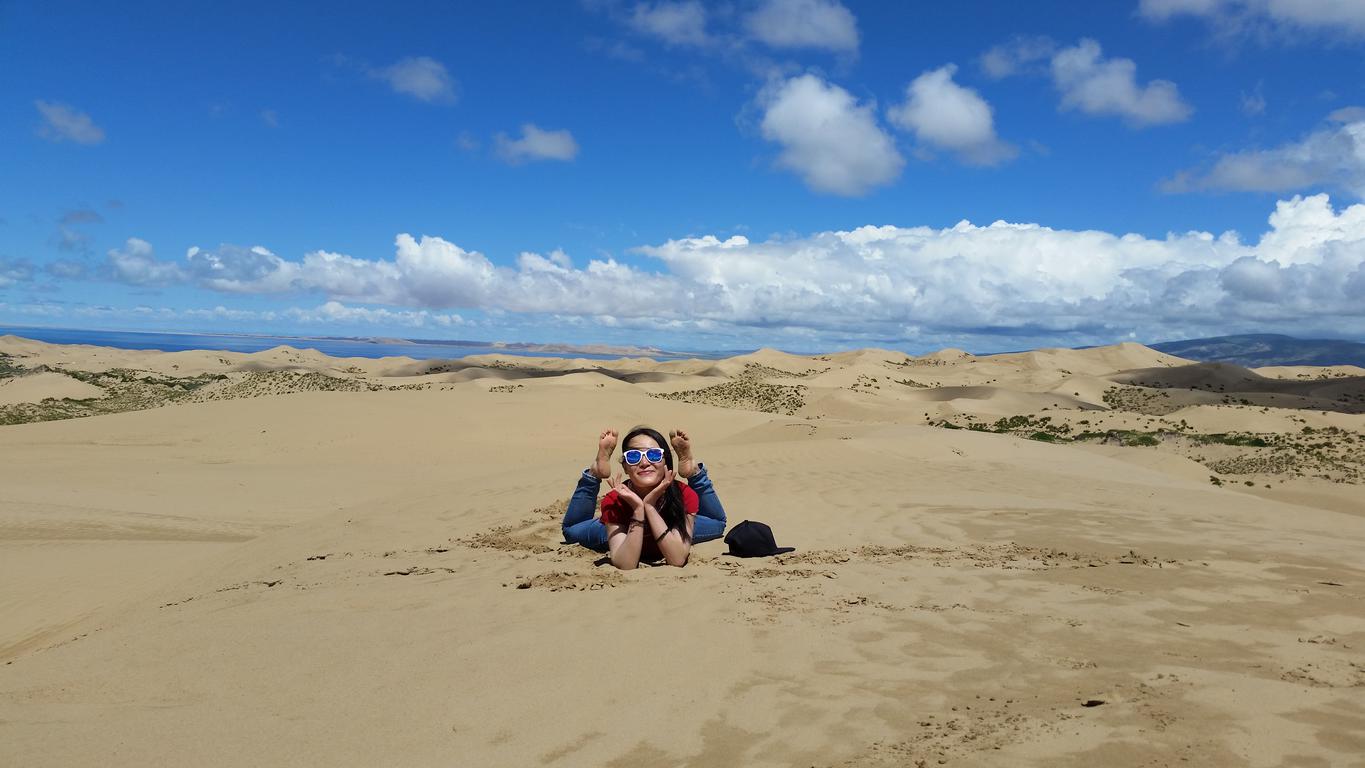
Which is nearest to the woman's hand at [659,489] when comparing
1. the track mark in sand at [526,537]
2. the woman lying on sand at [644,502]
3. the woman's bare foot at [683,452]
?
the woman lying on sand at [644,502]

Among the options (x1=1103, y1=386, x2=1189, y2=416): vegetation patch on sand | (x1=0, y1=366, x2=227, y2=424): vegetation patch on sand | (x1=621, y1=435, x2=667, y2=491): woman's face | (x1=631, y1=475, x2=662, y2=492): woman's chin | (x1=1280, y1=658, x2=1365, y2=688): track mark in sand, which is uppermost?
(x1=621, y1=435, x2=667, y2=491): woman's face

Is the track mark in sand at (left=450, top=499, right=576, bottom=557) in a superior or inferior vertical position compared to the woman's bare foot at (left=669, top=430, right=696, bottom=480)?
inferior

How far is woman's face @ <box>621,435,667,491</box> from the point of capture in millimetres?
6203

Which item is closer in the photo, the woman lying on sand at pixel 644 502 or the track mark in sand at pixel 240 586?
the track mark in sand at pixel 240 586

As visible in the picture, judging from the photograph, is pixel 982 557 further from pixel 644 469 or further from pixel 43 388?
pixel 43 388

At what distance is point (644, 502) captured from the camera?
6285 mm

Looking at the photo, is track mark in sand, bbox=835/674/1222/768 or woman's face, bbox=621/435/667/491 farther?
woman's face, bbox=621/435/667/491

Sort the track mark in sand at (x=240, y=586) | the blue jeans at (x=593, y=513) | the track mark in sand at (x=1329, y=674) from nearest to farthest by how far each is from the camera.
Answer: the track mark in sand at (x=1329, y=674) < the track mark in sand at (x=240, y=586) < the blue jeans at (x=593, y=513)

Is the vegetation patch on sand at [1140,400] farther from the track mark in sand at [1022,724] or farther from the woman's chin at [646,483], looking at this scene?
the track mark in sand at [1022,724]

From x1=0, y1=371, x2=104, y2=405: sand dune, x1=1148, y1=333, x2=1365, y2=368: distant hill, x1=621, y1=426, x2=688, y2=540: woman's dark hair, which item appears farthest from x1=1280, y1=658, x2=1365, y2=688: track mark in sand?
x1=1148, y1=333, x2=1365, y2=368: distant hill

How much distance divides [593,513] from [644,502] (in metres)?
1.14

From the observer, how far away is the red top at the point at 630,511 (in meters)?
6.49

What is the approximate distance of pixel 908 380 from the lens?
1876 inches

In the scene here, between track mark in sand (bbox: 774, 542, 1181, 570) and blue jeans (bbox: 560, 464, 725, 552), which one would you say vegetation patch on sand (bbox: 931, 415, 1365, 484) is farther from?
blue jeans (bbox: 560, 464, 725, 552)
